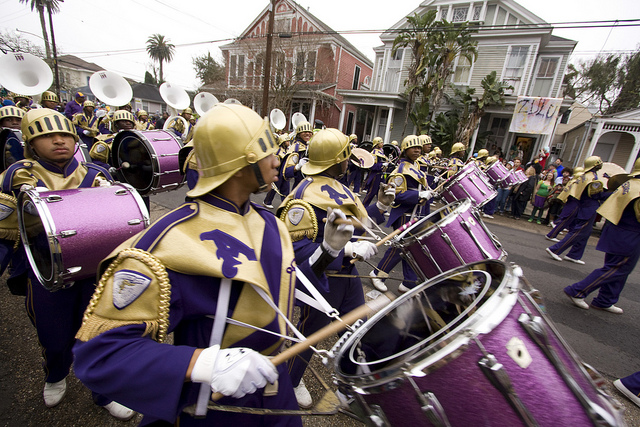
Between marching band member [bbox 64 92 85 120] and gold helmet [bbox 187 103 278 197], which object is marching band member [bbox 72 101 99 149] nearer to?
marching band member [bbox 64 92 85 120]

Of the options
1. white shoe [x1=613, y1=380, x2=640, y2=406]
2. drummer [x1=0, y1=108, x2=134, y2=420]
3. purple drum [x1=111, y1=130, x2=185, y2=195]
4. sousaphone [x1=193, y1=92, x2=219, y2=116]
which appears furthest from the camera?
sousaphone [x1=193, y1=92, x2=219, y2=116]

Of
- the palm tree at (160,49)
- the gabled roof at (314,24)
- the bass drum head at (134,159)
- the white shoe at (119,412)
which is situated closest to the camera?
the white shoe at (119,412)

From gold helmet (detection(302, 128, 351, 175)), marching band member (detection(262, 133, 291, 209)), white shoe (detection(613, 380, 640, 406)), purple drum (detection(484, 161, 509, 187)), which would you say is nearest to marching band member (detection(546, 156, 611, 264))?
purple drum (detection(484, 161, 509, 187))

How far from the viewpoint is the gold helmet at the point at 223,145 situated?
1259mm

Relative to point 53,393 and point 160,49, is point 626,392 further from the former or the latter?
point 160,49

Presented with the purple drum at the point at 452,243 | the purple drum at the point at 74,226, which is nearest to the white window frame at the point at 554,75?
the purple drum at the point at 452,243

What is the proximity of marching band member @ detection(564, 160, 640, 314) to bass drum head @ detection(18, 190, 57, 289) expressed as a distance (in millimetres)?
6343

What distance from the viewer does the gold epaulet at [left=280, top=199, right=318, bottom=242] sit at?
2434 millimetres

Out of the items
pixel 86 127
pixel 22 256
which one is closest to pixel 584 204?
pixel 22 256

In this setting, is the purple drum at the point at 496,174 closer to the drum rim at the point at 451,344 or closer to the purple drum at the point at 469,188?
the purple drum at the point at 469,188

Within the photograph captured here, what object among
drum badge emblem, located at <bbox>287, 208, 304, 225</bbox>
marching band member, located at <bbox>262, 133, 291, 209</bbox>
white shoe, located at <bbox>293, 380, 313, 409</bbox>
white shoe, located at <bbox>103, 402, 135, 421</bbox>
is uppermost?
drum badge emblem, located at <bbox>287, 208, 304, 225</bbox>

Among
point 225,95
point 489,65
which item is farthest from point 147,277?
point 225,95

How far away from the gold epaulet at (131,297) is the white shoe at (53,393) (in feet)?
7.04

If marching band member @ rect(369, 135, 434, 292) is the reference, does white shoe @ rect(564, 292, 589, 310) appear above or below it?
below
